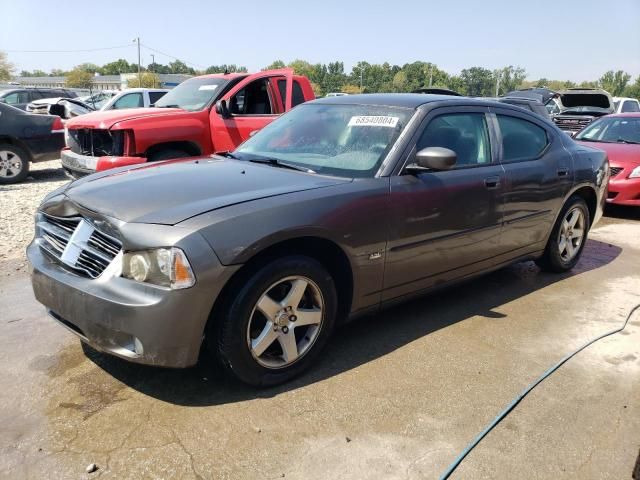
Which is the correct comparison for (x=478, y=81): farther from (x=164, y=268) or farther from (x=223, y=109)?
(x=164, y=268)

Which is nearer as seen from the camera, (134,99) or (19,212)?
(19,212)

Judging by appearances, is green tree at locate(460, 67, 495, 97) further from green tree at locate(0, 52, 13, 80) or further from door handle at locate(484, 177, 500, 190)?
door handle at locate(484, 177, 500, 190)

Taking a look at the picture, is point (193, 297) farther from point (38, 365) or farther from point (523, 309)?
point (523, 309)

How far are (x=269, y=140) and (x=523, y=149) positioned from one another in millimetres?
2092

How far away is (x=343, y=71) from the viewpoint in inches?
5049

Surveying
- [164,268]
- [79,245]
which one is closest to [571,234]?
[164,268]

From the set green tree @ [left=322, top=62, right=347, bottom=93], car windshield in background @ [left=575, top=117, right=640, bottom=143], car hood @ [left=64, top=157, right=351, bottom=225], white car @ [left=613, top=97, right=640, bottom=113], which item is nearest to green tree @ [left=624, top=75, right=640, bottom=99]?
green tree @ [left=322, top=62, right=347, bottom=93]

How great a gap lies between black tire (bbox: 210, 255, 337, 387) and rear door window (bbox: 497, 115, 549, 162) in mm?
2131

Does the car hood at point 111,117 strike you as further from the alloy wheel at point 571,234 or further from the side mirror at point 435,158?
the alloy wheel at point 571,234

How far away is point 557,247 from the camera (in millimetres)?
4922

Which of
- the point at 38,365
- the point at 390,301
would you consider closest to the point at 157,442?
the point at 38,365

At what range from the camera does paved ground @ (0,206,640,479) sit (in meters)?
2.38

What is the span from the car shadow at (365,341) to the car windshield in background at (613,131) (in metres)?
4.31

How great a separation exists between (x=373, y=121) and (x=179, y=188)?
1.43 meters
